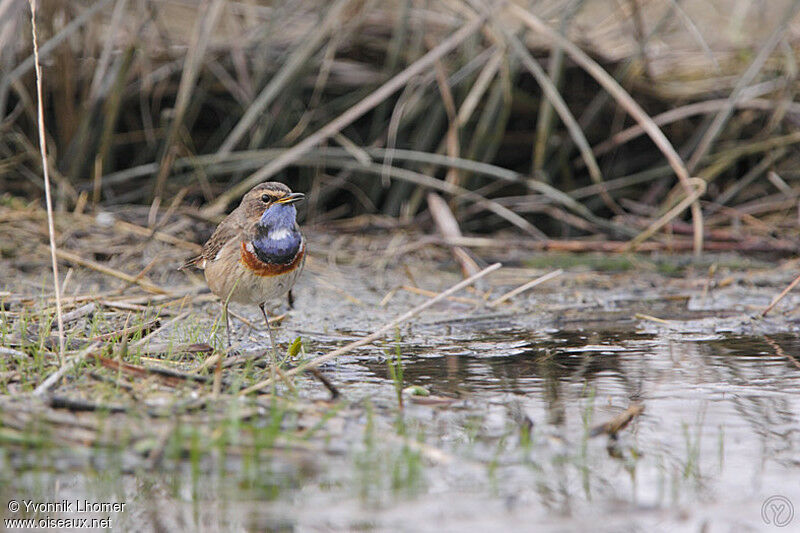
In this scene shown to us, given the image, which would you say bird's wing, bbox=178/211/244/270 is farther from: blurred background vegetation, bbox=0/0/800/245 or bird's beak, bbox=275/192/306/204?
blurred background vegetation, bbox=0/0/800/245

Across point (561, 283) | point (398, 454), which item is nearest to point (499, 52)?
point (561, 283)

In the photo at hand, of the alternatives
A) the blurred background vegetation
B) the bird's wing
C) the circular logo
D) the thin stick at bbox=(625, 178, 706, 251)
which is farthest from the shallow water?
the blurred background vegetation

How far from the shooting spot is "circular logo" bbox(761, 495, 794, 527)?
8.40ft

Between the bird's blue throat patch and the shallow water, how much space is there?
0.59 metres

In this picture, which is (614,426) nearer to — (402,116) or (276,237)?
(276,237)

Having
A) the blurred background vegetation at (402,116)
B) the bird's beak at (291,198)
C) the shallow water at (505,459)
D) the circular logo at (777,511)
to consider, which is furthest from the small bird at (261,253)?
the circular logo at (777,511)

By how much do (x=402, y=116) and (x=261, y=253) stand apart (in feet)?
9.35

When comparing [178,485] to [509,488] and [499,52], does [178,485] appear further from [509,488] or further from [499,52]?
[499,52]

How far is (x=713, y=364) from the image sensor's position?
4164 millimetres

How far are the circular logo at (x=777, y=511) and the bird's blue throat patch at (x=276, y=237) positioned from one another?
2.51m

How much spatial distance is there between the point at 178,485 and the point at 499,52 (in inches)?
187

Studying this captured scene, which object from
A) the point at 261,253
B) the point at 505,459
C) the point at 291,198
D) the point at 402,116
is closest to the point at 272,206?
the point at 291,198

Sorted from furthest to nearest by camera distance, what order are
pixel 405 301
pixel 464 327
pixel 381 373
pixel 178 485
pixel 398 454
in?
pixel 405 301
pixel 464 327
pixel 381 373
pixel 398 454
pixel 178 485

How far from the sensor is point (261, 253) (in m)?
4.57
